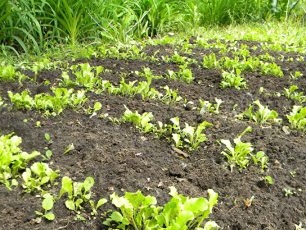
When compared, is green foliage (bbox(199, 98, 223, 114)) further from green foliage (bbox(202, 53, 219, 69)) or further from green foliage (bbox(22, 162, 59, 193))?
green foliage (bbox(22, 162, 59, 193))

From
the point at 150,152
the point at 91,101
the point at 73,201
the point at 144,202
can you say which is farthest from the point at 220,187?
the point at 91,101

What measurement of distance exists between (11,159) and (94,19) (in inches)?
128

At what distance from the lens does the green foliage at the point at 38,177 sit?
209 cm

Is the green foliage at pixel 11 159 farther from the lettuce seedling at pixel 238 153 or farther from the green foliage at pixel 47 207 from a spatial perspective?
the lettuce seedling at pixel 238 153

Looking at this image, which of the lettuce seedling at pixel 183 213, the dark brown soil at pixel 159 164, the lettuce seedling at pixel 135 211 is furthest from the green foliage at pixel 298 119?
the lettuce seedling at pixel 135 211

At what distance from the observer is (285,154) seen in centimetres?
262

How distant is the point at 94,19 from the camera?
16.9 ft

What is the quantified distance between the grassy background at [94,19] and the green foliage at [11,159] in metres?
2.34

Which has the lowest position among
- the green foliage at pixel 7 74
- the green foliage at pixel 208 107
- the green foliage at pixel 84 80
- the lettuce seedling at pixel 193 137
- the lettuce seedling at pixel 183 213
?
the green foliage at pixel 7 74

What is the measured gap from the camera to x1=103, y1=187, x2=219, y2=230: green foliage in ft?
5.85

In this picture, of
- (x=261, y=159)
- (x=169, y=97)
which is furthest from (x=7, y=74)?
(x=261, y=159)

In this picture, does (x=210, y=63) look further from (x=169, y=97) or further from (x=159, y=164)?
(x=159, y=164)

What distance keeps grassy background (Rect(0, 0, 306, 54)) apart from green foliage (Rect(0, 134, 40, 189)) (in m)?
2.34

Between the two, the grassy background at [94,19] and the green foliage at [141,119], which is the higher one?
the green foliage at [141,119]
